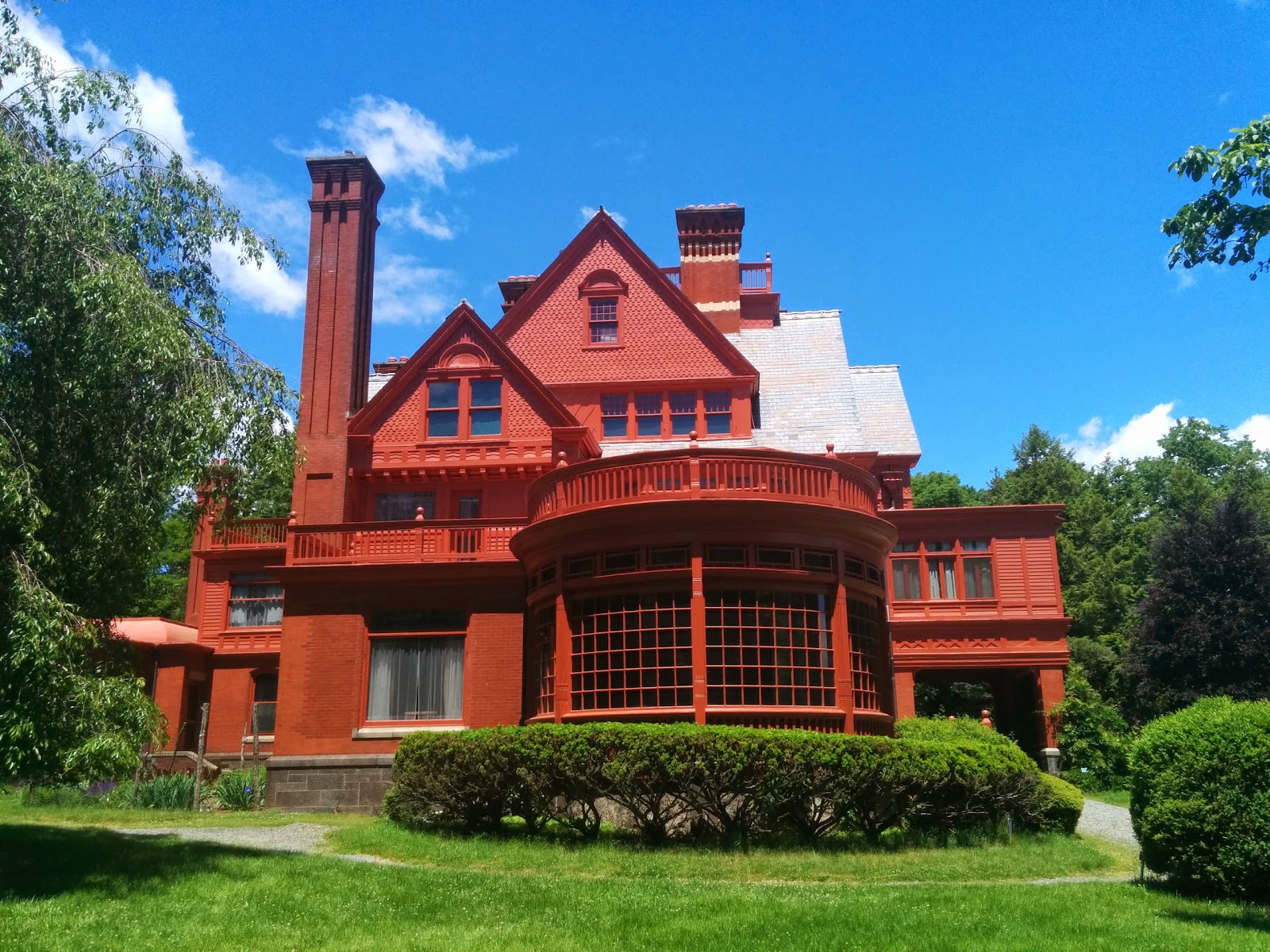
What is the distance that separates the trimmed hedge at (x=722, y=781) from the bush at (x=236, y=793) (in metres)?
6.29

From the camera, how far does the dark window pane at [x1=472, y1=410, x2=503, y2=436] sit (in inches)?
1059

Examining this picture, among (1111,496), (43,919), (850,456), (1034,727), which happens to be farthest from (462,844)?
(1111,496)

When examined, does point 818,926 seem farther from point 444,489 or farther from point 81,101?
point 444,489

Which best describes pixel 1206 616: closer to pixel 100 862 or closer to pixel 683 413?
pixel 683 413

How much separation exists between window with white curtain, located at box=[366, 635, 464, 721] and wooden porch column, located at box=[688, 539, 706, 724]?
225 inches

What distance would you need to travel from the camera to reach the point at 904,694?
2766 centimetres

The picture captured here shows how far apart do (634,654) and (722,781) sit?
12.7ft

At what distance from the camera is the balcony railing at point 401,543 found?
21.2 m

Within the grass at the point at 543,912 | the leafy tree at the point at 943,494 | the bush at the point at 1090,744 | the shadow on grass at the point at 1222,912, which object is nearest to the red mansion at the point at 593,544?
the bush at the point at 1090,744

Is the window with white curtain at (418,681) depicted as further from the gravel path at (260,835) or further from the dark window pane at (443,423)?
the dark window pane at (443,423)

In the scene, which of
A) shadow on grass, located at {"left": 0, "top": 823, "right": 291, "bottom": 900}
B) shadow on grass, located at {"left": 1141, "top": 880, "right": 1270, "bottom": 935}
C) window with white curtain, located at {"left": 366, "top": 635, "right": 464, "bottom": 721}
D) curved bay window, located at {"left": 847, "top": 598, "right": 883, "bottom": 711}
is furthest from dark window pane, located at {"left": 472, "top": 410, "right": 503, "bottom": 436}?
shadow on grass, located at {"left": 1141, "top": 880, "right": 1270, "bottom": 935}

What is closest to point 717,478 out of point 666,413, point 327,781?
point 327,781

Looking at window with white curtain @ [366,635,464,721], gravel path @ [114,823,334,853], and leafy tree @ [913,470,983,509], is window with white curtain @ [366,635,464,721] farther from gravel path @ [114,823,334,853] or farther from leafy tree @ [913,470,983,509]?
leafy tree @ [913,470,983,509]

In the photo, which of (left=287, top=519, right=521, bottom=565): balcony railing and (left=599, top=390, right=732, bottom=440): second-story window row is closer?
(left=287, top=519, right=521, bottom=565): balcony railing
